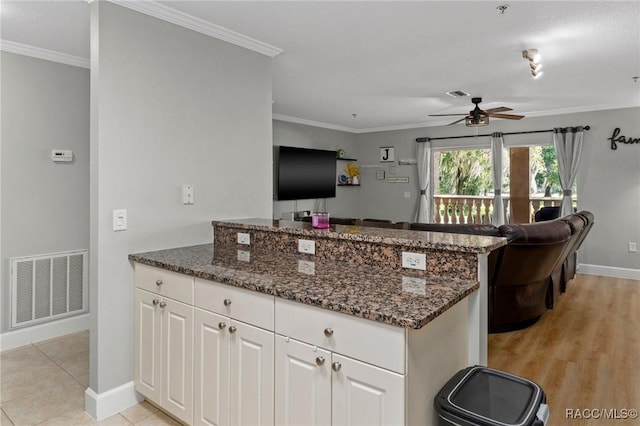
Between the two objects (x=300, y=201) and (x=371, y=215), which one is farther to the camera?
(x=371, y=215)

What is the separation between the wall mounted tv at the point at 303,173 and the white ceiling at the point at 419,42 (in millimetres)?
1559

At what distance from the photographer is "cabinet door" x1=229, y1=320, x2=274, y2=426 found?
172cm

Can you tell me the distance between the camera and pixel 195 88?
110 inches

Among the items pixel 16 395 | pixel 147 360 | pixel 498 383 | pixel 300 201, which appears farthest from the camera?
pixel 300 201

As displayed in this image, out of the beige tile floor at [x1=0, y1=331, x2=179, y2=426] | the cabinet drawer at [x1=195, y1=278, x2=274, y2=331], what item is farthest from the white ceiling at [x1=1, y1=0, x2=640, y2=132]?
the beige tile floor at [x1=0, y1=331, x2=179, y2=426]

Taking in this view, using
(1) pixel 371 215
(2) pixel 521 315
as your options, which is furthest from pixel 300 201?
→ (2) pixel 521 315

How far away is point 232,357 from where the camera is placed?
1856 millimetres

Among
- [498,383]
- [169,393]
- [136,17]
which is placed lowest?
[169,393]

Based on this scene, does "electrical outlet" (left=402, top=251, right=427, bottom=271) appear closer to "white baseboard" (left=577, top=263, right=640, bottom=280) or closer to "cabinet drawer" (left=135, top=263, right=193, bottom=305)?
"cabinet drawer" (left=135, top=263, right=193, bottom=305)

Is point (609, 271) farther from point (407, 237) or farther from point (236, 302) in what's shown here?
point (236, 302)

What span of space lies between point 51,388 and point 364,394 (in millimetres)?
2372

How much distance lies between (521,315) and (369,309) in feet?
9.90

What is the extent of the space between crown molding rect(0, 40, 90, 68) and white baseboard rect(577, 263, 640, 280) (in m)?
6.98

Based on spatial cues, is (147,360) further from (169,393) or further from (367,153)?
(367,153)
